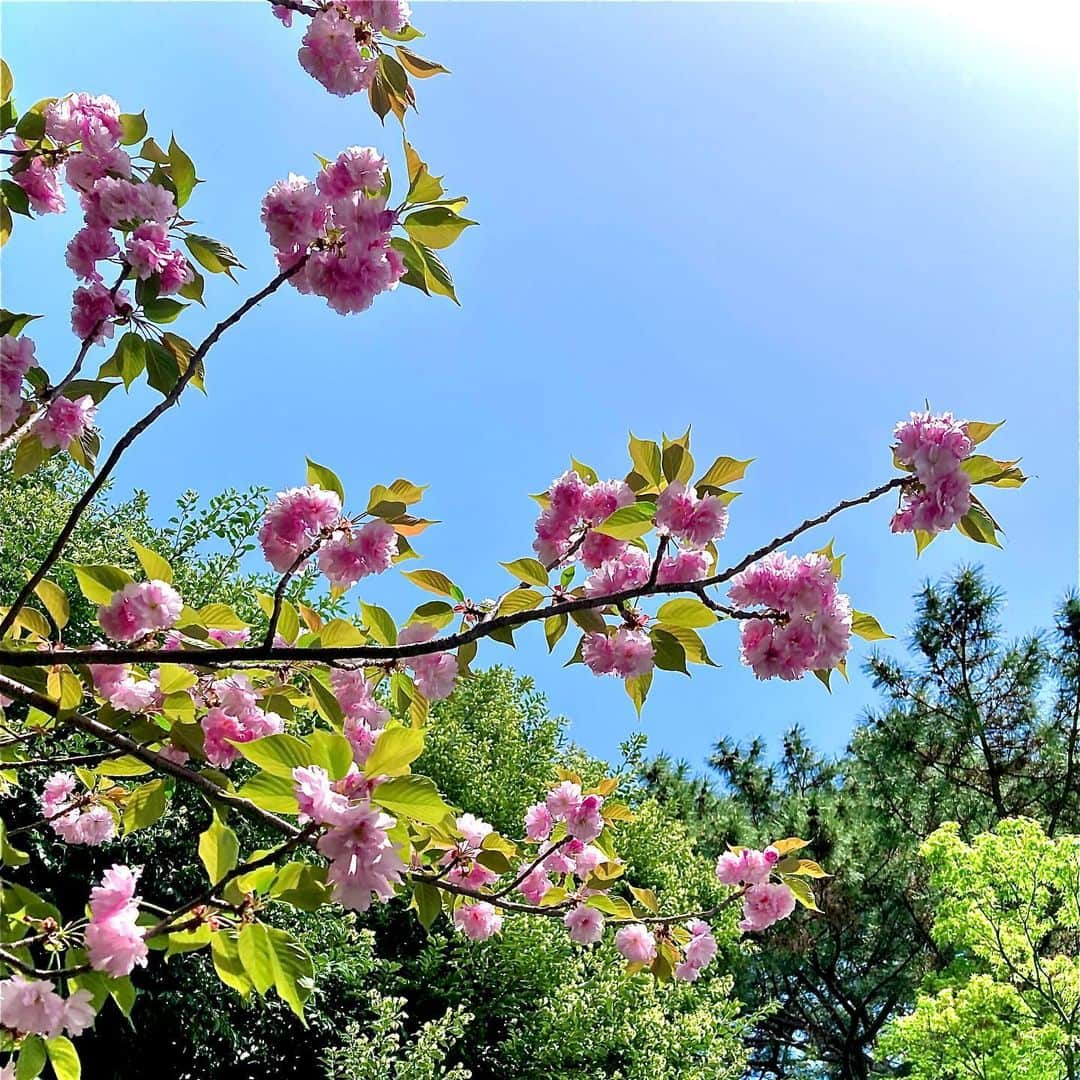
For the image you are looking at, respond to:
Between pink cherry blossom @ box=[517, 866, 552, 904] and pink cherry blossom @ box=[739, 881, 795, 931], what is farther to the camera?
pink cherry blossom @ box=[739, 881, 795, 931]

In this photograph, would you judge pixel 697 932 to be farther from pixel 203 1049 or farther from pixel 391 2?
pixel 203 1049

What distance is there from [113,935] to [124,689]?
524 mm

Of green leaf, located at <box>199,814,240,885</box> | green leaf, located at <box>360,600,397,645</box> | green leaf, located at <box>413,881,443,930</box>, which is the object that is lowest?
green leaf, located at <box>199,814,240,885</box>

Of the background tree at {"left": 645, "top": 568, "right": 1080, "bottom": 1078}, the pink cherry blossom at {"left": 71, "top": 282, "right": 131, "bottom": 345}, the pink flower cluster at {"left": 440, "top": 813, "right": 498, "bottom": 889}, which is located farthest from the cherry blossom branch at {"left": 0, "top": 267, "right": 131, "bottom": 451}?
the background tree at {"left": 645, "top": 568, "right": 1080, "bottom": 1078}

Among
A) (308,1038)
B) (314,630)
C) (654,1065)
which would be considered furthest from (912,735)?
(314,630)

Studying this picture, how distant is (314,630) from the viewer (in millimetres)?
1748

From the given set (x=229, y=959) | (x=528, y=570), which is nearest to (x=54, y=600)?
(x=229, y=959)

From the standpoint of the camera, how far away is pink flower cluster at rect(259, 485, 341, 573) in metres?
1.56

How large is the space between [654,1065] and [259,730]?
4.87m

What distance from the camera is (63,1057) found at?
1208mm

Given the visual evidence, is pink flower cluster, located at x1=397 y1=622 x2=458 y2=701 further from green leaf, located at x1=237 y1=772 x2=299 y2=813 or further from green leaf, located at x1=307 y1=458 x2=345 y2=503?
green leaf, located at x1=237 y1=772 x2=299 y2=813

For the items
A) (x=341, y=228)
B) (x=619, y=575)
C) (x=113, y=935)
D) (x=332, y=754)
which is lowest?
(x=113, y=935)

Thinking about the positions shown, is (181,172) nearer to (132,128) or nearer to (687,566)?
(132,128)

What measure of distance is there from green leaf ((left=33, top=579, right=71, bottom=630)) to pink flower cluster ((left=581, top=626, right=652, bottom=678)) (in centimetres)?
89
